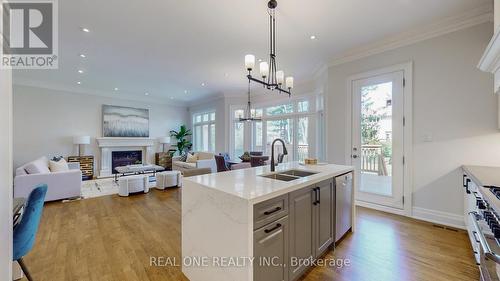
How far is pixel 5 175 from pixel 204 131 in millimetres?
7868

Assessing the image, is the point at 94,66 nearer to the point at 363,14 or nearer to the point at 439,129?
the point at 363,14

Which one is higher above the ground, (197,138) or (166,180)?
(197,138)

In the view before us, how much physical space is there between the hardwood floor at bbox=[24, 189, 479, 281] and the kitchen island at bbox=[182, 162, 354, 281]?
14.0 inches

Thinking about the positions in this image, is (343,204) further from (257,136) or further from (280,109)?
(257,136)

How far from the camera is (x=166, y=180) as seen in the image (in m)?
5.25

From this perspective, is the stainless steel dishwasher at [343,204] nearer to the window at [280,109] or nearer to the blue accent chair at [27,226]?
the blue accent chair at [27,226]

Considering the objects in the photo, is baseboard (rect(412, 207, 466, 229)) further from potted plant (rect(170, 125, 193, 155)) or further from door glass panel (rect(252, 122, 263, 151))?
potted plant (rect(170, 125, 193, 155))

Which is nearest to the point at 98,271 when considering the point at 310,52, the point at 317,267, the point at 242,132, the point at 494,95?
the point at 317,267

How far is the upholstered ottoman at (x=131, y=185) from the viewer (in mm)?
4578

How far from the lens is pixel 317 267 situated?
2.06 meters

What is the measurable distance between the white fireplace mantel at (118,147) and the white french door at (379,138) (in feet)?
24.5

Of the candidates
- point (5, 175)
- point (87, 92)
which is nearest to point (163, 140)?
point (87, 92)

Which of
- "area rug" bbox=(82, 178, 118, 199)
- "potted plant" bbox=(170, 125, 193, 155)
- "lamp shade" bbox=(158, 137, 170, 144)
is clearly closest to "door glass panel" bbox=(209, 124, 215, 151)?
"potted plant" bbox=(170, 125, 193, 155)

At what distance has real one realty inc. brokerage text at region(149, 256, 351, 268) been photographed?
55.9 inches
